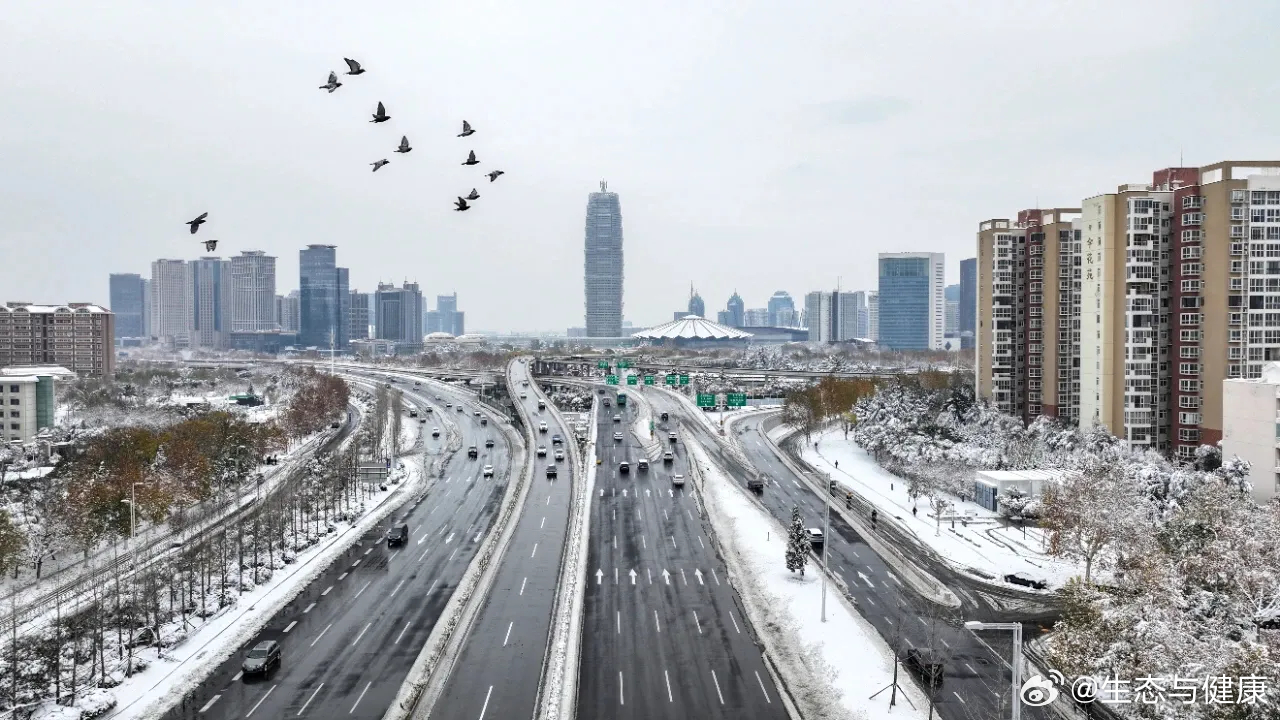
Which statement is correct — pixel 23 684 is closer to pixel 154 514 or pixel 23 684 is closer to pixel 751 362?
pixel 154 514

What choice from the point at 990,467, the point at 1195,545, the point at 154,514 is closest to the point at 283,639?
the point at 154,514

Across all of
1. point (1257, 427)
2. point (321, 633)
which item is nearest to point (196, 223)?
point (321, 633)

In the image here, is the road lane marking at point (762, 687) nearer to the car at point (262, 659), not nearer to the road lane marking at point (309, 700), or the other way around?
the road lane marking at point (309, 700)

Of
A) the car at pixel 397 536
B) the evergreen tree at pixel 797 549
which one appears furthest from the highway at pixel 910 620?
the car at pixel 397 536

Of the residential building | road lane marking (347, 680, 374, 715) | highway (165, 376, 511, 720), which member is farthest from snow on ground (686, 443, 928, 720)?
the residential building

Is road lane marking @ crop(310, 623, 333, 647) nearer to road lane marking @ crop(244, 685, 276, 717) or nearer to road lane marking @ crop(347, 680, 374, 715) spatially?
road lane marking @ crop(244, 685, 276, 717)

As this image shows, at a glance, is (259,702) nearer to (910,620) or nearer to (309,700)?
(309,700)

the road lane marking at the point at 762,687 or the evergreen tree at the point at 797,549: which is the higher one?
the evergreen tree at the point at 797,549
